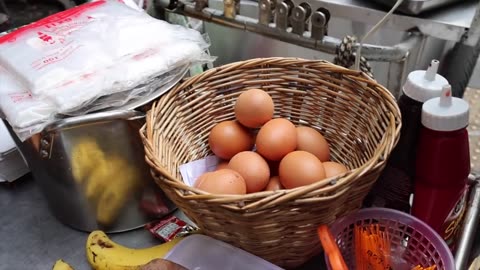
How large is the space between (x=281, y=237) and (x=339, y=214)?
0.24 ft

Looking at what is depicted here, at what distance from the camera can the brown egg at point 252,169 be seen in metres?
0.56

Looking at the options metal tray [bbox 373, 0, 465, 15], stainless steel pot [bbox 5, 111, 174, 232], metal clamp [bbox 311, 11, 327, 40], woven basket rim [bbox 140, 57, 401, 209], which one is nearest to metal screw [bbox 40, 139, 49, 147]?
stainless steel pot [bbox 5, 111, 174, 232]

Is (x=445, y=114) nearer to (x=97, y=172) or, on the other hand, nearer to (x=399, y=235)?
(x=399, y=235)

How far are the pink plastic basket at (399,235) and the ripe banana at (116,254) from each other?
224mm

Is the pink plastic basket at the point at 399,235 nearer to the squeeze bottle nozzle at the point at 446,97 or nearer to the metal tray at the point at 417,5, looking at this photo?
the squeeze bottle nozzle at the point at 446,97

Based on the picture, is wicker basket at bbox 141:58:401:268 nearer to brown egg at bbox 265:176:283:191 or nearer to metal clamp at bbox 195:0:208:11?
brown egg at bbox 265:176:283:191

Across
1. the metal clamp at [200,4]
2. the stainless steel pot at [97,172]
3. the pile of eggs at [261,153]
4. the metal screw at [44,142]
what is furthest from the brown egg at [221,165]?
the metal clamp at [200,4]

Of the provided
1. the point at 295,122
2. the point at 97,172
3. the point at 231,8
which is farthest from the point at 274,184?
the point at 231,8

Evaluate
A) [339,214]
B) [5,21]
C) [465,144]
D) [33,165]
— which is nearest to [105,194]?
[33,165]

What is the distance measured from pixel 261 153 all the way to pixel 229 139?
0.06 meters

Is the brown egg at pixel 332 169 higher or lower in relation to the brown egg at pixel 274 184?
higher

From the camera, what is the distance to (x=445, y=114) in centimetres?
46

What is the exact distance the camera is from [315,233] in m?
0.50

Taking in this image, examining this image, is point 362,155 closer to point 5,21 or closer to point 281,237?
point 281,237
